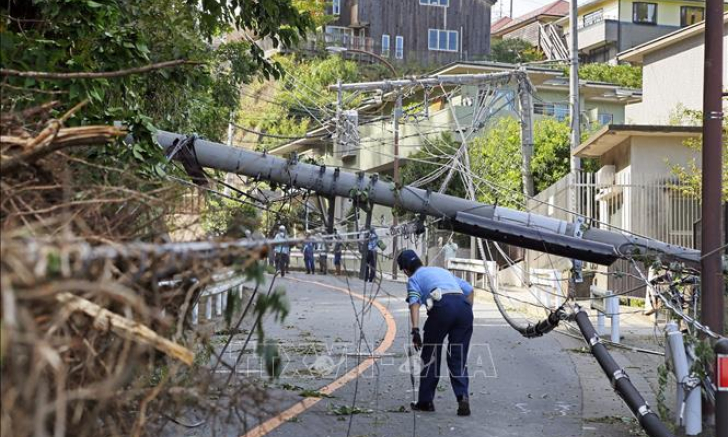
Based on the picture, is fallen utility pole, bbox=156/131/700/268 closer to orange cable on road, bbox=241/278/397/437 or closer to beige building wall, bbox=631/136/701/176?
orange cable on road, bbox=241/278/397/437

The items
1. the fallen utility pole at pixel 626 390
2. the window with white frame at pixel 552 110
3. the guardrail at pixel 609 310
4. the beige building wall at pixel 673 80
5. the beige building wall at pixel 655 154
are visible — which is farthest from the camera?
the window with white frame at pixel 552 110

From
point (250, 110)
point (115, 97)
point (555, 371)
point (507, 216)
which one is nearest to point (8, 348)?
point (115, 97)

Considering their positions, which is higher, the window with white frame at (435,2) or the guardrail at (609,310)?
the window with white frame at (435,2)

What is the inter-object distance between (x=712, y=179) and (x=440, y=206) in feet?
9.10

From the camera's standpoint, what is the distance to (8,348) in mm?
3207

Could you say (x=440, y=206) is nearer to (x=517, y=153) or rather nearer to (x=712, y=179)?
(x=712, y=179)

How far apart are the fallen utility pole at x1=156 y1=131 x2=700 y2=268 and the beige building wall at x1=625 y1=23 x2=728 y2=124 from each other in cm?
2188

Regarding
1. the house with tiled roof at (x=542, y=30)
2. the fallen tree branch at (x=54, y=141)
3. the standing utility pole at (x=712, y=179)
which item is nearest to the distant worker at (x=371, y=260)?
the standing utility pole at (x=712, y=179)

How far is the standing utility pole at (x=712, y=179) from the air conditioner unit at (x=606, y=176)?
58.4ft

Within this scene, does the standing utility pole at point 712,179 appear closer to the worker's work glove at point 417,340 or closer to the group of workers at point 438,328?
the group of workers at point 438,328

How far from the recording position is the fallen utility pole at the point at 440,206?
1178 cm

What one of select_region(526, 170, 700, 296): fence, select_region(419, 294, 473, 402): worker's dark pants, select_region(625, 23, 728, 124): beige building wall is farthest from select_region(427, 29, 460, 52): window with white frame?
select_region(419, 294, 473, 402): worker's dark pants

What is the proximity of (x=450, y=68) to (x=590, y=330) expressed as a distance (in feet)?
112

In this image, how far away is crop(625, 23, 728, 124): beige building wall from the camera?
34781mm
